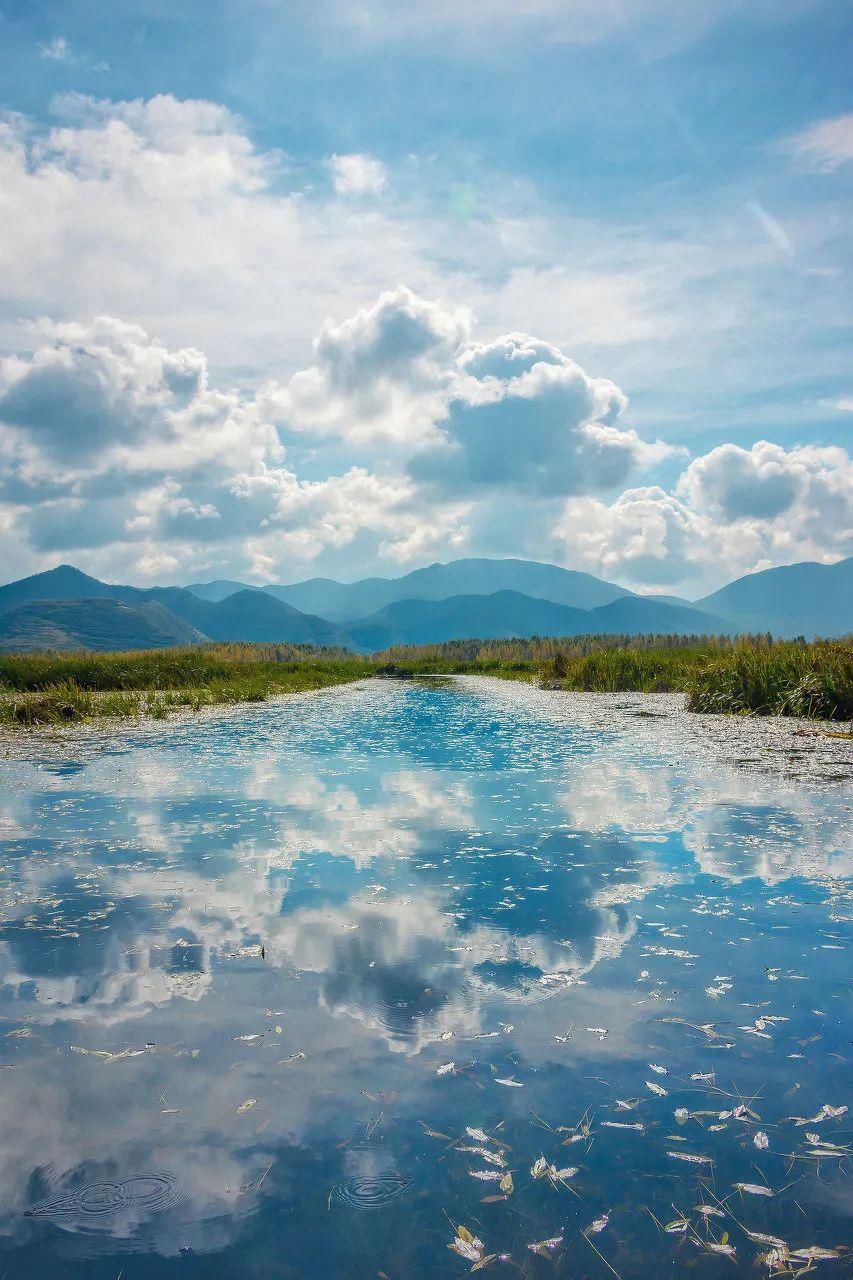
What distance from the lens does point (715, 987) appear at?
16.5 feet

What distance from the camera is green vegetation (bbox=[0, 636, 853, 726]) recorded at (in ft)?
73.9

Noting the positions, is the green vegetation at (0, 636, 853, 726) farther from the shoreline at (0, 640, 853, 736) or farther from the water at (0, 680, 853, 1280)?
the water at (0, 680, 853, 1280)

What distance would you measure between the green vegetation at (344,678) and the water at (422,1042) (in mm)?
13230

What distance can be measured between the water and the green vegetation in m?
13.2

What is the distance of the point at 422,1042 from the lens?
4387 millimetres

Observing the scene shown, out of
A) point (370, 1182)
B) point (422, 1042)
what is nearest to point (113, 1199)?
point (370, 1182)

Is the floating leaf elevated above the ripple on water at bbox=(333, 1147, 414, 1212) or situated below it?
above

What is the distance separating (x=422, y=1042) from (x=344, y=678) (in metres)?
54.3

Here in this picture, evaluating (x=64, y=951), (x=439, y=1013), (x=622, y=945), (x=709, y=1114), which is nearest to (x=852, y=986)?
(x=622, y=945)

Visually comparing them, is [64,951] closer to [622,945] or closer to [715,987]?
[622,945]

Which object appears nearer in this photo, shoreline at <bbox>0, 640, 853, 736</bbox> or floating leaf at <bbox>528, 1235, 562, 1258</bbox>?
floating leaf at <bbox>528, 1235, 562, 1258</bbox>

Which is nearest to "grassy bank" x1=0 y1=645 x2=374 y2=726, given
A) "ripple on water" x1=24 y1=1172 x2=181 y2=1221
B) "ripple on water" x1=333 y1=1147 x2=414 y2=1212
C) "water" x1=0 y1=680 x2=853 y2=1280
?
"water" x1=0 y1=680 x2=853 y2=1280

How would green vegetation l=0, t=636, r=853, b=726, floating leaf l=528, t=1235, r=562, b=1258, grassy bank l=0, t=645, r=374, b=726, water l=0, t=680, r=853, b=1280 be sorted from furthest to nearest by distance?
1. grassy bank l=0, t=645, r=374, b=726
2. green vegetation l=0, t=636, r=853, b=726
3. water l=0, t=680, r=853, b=1280
4. floating leaf l=528, t=1235, r=562, b=1258

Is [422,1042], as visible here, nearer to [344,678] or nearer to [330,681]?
[330,681]
